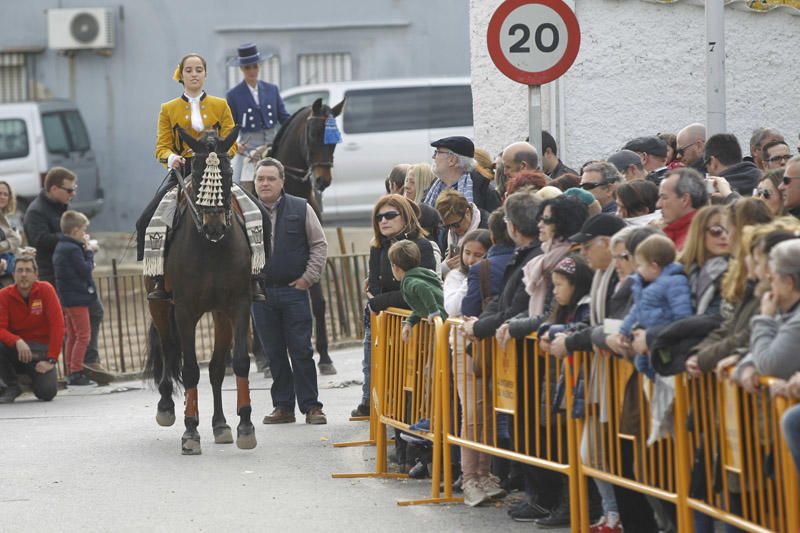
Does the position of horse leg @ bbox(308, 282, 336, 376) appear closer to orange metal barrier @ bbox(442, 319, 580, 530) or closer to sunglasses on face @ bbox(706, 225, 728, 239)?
orange metal barrier @ bbox(442, 319, 580, 530)

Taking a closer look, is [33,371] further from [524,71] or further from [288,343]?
[524,71]

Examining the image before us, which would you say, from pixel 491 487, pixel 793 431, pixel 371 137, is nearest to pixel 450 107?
pixel 371 137

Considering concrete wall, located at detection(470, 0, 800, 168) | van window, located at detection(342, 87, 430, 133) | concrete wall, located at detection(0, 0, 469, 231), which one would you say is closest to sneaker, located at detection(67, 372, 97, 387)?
concrete wall, located at detection(470, 0, 800, 168)

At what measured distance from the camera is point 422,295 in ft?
33.9

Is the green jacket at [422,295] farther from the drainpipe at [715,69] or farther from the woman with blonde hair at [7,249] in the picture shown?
the woman with blonde hair at [7,249]

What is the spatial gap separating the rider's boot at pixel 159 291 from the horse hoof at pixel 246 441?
147cm

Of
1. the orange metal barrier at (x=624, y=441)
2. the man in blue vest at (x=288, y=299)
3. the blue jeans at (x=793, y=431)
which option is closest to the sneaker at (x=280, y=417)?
the man in blue vest at (x=288, y=299)

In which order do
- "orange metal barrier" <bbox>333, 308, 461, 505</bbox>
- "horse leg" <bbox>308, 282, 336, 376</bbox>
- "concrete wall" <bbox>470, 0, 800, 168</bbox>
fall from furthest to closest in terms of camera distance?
1. "horse leg" <bbox>308, 282, 336, 376</bbox>
2. "concrete wall" <bbox>470, 0, 800, 168</bbox>
3. "orange metal barrier" <bbox>333, 308, 461, 505</bbox>

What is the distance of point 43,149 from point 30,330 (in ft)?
42.9

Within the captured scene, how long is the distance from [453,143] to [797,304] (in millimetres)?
6338

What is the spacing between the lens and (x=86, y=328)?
16828 mm

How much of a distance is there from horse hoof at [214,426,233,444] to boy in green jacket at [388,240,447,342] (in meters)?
2.26

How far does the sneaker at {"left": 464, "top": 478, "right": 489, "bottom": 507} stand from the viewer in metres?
9.56

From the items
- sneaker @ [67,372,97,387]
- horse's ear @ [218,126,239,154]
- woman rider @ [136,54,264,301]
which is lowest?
sneaker @ [67,372,97,387]
